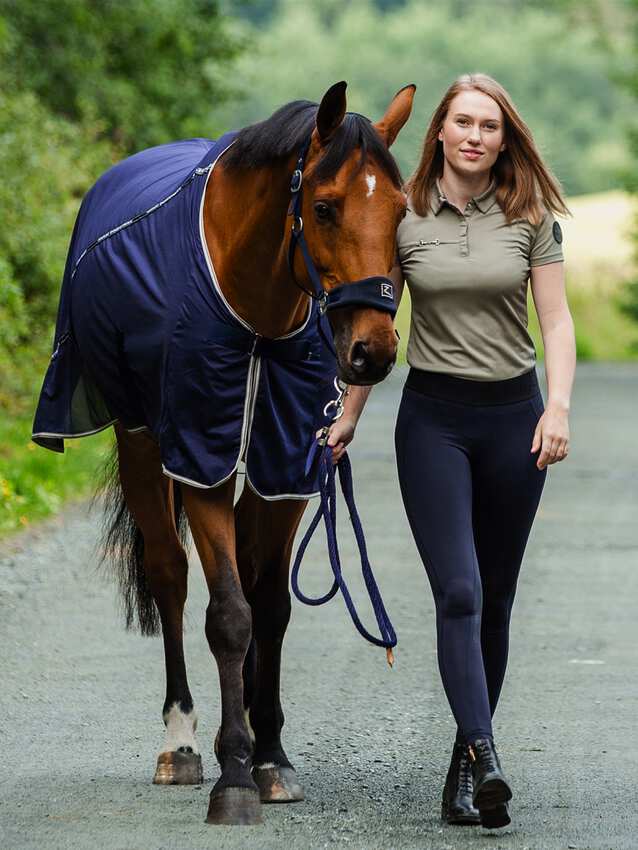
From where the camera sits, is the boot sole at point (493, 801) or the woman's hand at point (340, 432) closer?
the boot sole at point (493, 801)

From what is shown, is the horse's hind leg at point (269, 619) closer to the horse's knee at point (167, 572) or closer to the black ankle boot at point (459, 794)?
the horse's knee at point (167, 572)

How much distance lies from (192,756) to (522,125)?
7.24 feet

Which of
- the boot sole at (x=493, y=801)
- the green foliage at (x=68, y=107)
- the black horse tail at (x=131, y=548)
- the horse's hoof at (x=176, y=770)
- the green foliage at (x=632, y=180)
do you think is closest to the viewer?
the boot sole at (x=493, y=801)

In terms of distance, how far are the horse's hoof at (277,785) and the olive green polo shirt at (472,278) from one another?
1340 millimetres

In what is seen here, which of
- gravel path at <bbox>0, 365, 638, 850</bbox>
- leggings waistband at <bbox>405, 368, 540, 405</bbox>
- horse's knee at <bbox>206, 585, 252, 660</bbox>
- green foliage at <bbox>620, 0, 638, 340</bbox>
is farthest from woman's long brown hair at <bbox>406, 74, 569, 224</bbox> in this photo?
green foliage at <bbox>620, 0, 638, 340</bbox>

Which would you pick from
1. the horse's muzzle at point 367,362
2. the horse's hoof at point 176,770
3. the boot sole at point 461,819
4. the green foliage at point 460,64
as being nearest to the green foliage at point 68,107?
the horse's hoof at point 176,770

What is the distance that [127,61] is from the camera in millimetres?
23500

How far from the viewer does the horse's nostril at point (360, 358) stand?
4562 mm

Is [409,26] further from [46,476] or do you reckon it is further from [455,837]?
[455,837]

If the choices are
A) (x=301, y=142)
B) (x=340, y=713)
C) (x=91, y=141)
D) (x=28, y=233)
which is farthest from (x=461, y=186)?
(x=91, y=141)

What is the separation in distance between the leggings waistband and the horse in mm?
405

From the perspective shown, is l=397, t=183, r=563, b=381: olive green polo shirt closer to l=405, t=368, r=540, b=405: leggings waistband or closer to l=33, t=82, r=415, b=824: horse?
l=405, t=368, r=540, b=405: leggings waistband

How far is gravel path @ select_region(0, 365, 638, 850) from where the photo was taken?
4941mm

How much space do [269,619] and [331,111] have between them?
177 centimetres
